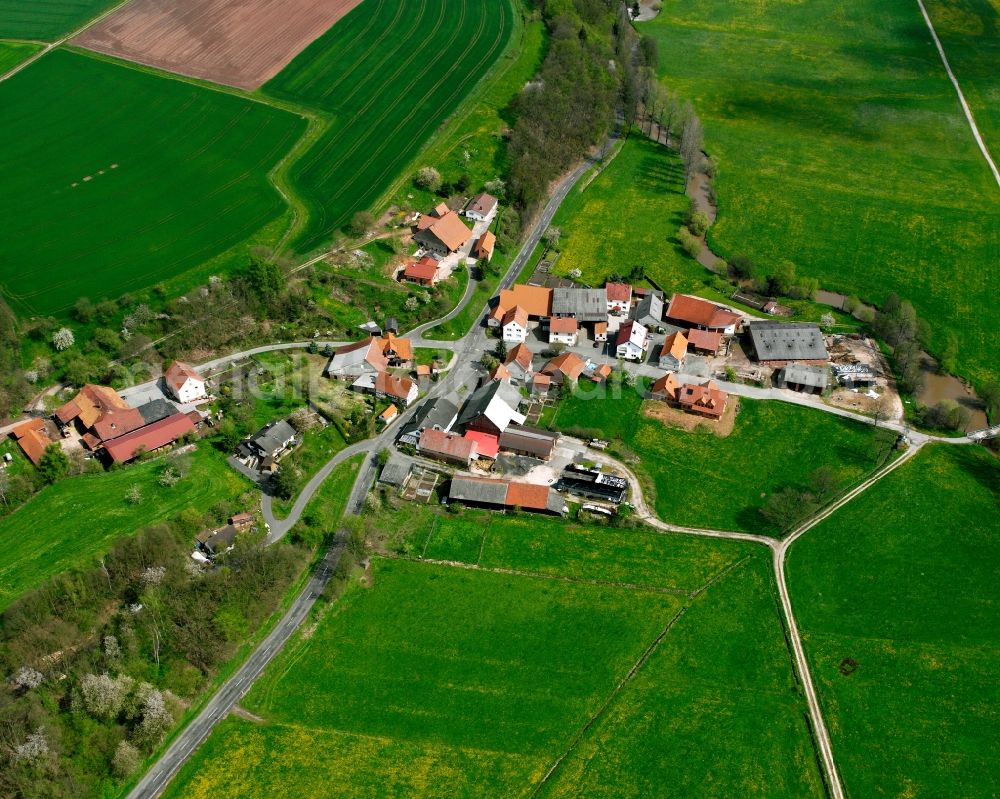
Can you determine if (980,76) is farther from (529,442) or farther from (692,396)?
(529,442)

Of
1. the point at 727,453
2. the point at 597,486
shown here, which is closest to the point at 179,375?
the point at 597,486

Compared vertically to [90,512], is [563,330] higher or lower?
higher

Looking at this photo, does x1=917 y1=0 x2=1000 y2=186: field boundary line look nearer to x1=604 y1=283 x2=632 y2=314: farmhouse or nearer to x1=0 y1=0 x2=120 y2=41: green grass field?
x1=604 y1=283 x2=632 y2=314: farmhouse

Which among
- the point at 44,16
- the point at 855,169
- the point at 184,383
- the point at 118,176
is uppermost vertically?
the point at 44,16

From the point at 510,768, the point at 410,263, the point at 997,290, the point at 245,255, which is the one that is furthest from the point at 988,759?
the point at 245,255

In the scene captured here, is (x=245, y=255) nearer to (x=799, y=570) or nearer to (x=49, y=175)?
(x=49, y=175)

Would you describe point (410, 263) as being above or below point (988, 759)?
above

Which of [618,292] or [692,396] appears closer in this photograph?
[692,396]
